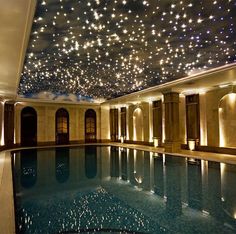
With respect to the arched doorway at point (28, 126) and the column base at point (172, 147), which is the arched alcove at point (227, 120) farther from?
the arched doorway at point (28, 126)

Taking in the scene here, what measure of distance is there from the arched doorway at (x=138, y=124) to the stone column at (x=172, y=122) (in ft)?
15.1

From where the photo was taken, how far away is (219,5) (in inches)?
167

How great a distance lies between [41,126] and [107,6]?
14.6 metres

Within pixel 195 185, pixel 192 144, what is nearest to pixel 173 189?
pixel 195 185

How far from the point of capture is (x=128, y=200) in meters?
4.82

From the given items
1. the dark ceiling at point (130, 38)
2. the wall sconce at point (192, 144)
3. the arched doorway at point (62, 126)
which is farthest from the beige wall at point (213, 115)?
the arched doorway at point (62, 126)

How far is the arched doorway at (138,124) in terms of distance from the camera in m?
16.7

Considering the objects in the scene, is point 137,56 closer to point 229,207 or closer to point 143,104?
point 229,207

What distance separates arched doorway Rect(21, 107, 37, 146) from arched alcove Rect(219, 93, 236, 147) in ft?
41.5

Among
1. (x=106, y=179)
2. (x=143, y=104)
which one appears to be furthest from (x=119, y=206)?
(x=143, y=104)

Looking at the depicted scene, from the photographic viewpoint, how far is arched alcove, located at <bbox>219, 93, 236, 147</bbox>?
1055 centimetres

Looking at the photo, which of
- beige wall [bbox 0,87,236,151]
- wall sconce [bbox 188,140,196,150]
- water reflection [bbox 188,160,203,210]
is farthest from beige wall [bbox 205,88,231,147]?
water reflection [bbox 188,160,203,210]

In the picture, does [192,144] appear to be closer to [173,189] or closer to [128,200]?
[173,189]

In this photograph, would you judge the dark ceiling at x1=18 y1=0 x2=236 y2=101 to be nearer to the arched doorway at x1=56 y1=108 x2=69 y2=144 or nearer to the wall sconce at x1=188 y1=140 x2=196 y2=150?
the wall sconce at x1=188 y1=140 x2=196 y2=150
